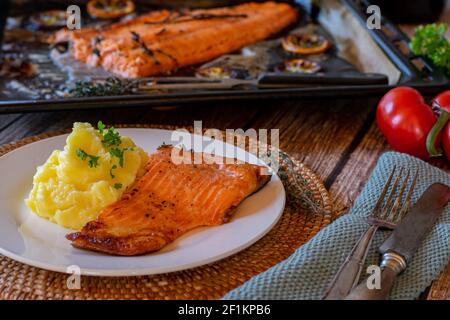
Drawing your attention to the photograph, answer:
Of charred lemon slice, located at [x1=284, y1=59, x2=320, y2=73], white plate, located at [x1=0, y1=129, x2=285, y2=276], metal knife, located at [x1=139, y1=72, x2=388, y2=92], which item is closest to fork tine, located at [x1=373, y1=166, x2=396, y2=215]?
white plate, located at [x1=0, y1=129, x2=285, y2=276]

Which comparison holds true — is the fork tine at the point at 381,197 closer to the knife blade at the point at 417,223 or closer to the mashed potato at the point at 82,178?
the knife blade at the point at 417,223

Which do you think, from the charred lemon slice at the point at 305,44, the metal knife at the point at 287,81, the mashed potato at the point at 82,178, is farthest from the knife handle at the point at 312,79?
the mashed potato at the point at 82,178

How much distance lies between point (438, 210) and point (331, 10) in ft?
6.91

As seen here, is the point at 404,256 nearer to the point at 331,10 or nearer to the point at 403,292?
the point at 403,292

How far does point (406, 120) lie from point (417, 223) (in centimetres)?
73

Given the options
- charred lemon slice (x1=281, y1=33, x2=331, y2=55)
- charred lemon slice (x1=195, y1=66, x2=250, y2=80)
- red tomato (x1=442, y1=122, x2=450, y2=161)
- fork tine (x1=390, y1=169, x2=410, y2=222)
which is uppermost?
fork tine (x1=390, y1=169, x2=410, y2=222)

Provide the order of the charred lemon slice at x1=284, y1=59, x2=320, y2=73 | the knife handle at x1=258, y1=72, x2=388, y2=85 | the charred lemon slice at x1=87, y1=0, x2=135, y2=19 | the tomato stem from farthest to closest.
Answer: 1. the charred lemon slice at x1=87, y1=0, x2=135, y2=19
2. the charred lemon slice at x1=284, y1=59, x2=320, y2=73
3. the knife handle at x1=258, y1=72, x2=388, y2=85
4. the tomato stem

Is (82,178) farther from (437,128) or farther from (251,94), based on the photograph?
(437,128)

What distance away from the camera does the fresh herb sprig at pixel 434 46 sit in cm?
313

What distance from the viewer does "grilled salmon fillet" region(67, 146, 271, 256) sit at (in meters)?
1.87

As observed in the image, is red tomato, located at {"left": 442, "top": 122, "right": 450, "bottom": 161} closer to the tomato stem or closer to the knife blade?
the tomato stem

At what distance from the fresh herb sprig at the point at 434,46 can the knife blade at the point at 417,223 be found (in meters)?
1.08

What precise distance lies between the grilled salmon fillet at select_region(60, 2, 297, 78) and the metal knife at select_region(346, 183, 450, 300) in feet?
5.46

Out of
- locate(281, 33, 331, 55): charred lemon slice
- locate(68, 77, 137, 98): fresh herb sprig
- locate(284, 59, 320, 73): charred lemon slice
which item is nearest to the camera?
locate(68, 77, 137, 98): fresh herb sprig
